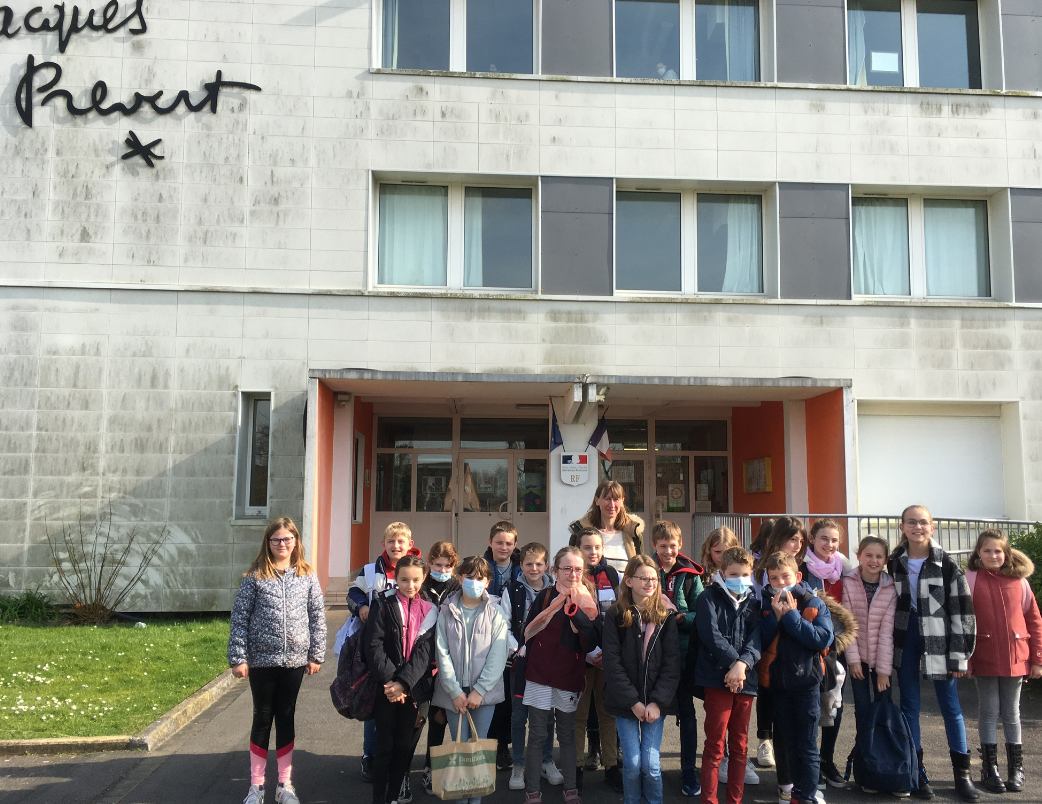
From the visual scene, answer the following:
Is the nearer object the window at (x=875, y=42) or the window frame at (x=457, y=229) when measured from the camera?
the window frame at (x=457, y=229)

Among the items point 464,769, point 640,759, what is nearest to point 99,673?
point 464,769

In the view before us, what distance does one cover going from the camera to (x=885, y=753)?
18.9ft

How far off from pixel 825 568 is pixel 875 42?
1038cm

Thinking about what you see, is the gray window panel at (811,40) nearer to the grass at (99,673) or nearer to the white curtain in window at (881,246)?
the white curtain in window at (881,246)

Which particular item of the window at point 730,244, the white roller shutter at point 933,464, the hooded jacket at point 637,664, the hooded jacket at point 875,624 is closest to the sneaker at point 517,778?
the hooded jacket at point 637,664

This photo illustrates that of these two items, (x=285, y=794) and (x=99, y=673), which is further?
(x=99, y=673)

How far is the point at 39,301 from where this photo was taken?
40.2ft

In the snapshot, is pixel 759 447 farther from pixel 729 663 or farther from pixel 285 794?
pixel 285 794

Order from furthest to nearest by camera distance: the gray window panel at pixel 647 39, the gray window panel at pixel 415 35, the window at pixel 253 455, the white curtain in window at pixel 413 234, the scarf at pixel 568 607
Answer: the gray window panel at pixel 647 39 → the gray window panel at pixel 415 35 → the white curtain in window at pixel 413 234 → the window at pixel 253 455 → the scarf at pixel 568 607

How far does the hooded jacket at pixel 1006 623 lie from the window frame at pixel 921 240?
25.3 ft

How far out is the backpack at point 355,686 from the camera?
17.7 feet

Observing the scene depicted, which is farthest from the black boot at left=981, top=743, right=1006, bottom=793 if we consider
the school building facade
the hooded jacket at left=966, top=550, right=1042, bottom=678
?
the school building facade

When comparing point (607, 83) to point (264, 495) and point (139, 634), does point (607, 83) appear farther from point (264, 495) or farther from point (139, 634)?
point (139, 634)

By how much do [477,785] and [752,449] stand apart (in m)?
10.2
